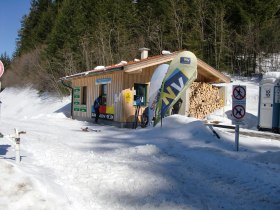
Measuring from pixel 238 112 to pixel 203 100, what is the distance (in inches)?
438

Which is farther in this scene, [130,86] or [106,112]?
[106,112]

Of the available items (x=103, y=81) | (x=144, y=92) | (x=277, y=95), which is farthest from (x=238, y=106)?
(x=103, y=81)

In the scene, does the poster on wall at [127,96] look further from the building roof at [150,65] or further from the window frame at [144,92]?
the building roof at [150,65]

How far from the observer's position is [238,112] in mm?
8695

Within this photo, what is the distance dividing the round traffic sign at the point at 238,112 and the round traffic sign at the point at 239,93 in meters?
0.22

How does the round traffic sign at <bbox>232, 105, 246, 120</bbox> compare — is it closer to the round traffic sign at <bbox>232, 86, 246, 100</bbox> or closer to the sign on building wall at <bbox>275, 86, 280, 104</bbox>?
the round traffic sign at <bbox>232, 86, 246, 100</bbox>

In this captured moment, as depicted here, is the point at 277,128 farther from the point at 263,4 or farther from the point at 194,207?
the point at 263,4

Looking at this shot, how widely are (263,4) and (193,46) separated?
7431mm

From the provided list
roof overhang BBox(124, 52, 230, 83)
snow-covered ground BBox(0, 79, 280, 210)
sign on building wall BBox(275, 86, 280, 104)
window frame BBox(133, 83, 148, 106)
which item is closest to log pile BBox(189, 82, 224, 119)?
roof overhang BBox(124, 52, 230, 83)

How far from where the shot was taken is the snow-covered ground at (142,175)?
15.6 feet

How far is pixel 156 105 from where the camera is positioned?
1340 centimetres

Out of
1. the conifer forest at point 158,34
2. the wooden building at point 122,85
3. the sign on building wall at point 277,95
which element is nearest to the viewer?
the sign on building wall at point 277,95

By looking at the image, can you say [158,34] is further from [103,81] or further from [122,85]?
[122,85]

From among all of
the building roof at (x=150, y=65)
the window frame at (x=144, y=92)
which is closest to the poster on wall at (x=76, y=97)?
the building roof at (x=150, y=65)
